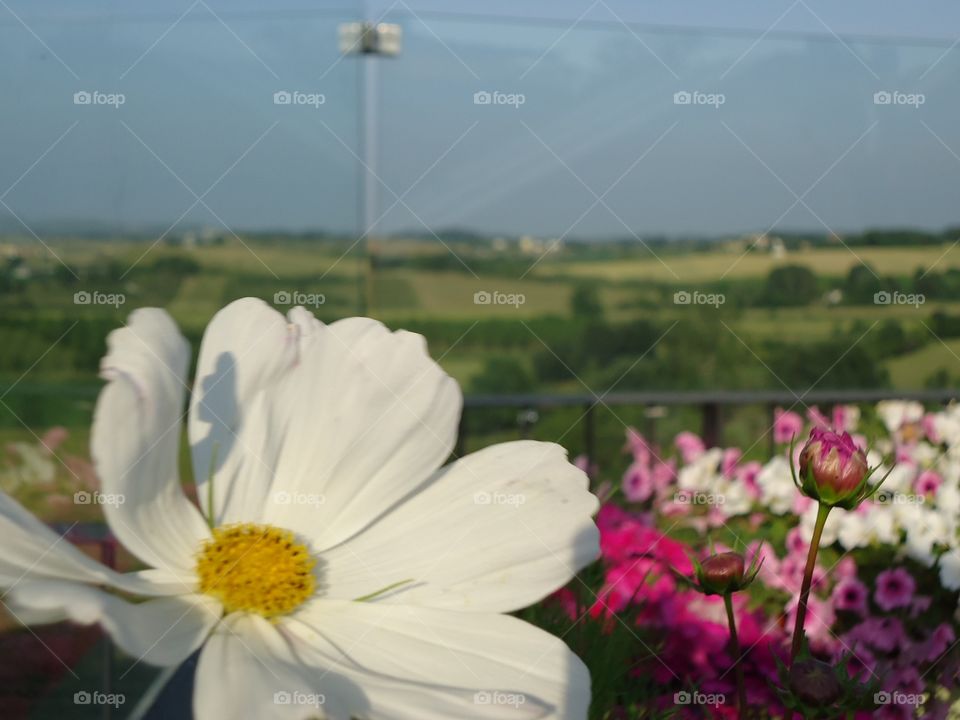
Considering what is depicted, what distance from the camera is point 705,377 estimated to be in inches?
169

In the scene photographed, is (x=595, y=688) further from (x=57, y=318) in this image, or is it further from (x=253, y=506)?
(x=57, y=318)

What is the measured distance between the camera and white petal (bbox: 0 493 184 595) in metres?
0.21

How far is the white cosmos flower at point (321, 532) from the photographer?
0.72 feet

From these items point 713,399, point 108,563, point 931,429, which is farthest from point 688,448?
point 108,563

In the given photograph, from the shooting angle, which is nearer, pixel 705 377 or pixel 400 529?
pixel 400 529

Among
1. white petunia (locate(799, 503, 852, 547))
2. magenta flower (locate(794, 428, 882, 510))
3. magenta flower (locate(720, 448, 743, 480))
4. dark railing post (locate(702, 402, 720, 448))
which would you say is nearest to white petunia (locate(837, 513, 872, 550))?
white petunia (locate(799, 503, 852, 547))

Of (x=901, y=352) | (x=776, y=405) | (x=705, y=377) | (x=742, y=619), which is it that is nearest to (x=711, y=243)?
(x=705, y=377)

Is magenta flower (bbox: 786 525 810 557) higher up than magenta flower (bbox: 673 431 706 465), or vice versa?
magenta flower (bbox: 673 431 706 465)

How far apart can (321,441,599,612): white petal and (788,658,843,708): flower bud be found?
0.37 ft

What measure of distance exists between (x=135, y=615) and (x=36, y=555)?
0.07 ft

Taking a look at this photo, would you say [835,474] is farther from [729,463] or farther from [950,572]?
[729,463]

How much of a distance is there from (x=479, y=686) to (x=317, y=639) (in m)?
0.04

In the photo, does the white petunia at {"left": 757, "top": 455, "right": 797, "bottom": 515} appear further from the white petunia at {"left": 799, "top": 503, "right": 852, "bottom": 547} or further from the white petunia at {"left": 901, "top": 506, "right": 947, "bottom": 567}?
the white petunia at {"left": 901, "top": 506, "right": 947, "bottom": 567}

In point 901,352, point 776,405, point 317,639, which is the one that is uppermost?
point 901,352
